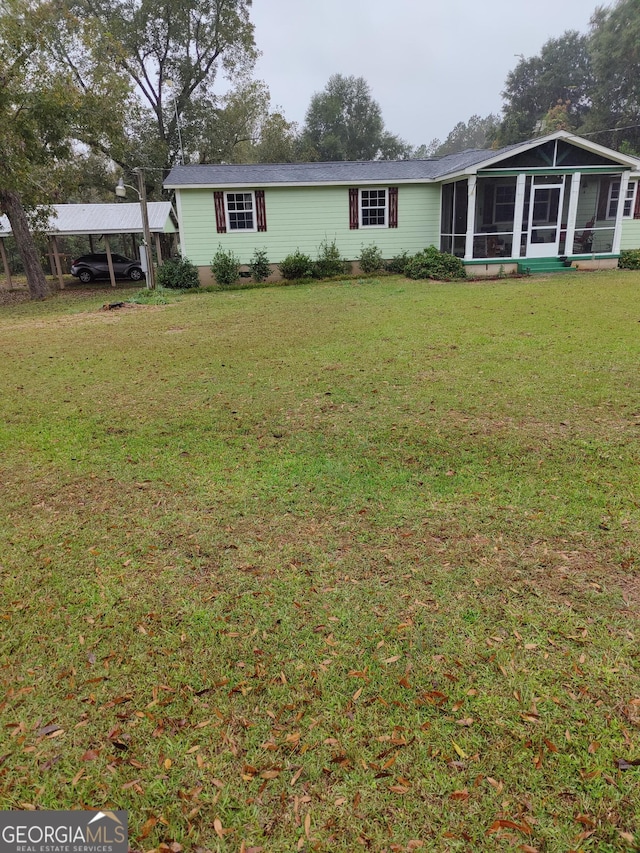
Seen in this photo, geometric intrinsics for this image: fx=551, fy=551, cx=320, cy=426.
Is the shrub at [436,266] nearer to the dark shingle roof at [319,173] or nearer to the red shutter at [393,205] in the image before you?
the red shutter at [393,205]

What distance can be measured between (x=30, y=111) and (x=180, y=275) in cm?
574

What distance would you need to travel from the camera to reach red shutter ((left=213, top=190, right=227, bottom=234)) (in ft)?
55.8

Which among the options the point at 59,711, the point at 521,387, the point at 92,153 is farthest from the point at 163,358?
the point at 92,153

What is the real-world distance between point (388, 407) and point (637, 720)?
3902mm

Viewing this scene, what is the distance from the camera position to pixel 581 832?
182 cm

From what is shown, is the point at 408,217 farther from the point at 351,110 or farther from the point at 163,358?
the point at 351,110

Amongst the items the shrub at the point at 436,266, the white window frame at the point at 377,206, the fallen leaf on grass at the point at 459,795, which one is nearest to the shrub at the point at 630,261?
the shrub at the point at 436,266

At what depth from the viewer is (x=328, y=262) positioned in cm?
1762

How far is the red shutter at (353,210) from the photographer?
17766 mm

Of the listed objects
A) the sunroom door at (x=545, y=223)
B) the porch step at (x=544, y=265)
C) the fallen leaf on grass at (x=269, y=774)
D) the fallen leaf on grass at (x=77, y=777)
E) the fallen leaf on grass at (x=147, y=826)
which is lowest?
the fallen leaf on grass at (x=147, y=826)

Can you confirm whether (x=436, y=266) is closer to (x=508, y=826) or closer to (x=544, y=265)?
(x=544, y=265)

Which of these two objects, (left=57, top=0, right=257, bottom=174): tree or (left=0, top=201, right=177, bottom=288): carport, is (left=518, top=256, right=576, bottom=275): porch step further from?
(left=57, top=0, right=257, bottom=174): tree

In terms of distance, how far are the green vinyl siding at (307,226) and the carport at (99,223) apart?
3929 mm

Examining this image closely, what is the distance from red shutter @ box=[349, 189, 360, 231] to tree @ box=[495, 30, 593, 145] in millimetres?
32752
